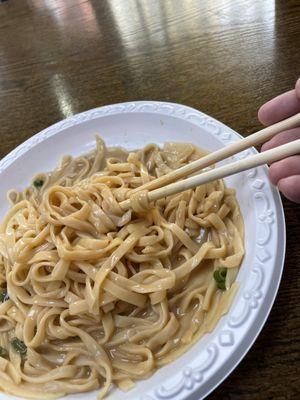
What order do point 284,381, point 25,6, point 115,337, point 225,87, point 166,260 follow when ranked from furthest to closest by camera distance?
point 25,6
point 225,87
point 166,260
point 115,337
point 284,381

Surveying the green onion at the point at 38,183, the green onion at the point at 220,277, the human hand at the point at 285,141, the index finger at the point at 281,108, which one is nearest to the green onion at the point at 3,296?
the green onion at the point at 38,183

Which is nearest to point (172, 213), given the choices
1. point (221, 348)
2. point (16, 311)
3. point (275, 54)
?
point (221, 348)

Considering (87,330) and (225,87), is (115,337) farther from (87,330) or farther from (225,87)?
(225,87)

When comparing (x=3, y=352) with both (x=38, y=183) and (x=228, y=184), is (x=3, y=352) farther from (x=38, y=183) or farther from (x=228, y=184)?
(x=228, y=184)

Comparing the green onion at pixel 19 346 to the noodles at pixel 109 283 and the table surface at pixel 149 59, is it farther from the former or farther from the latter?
the table surface at pixel 149 59

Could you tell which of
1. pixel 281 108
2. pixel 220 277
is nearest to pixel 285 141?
pixel 281 108

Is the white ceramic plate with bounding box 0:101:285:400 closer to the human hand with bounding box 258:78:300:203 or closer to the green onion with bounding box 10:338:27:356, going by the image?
the human hand with bounding box 258:78:300:203
